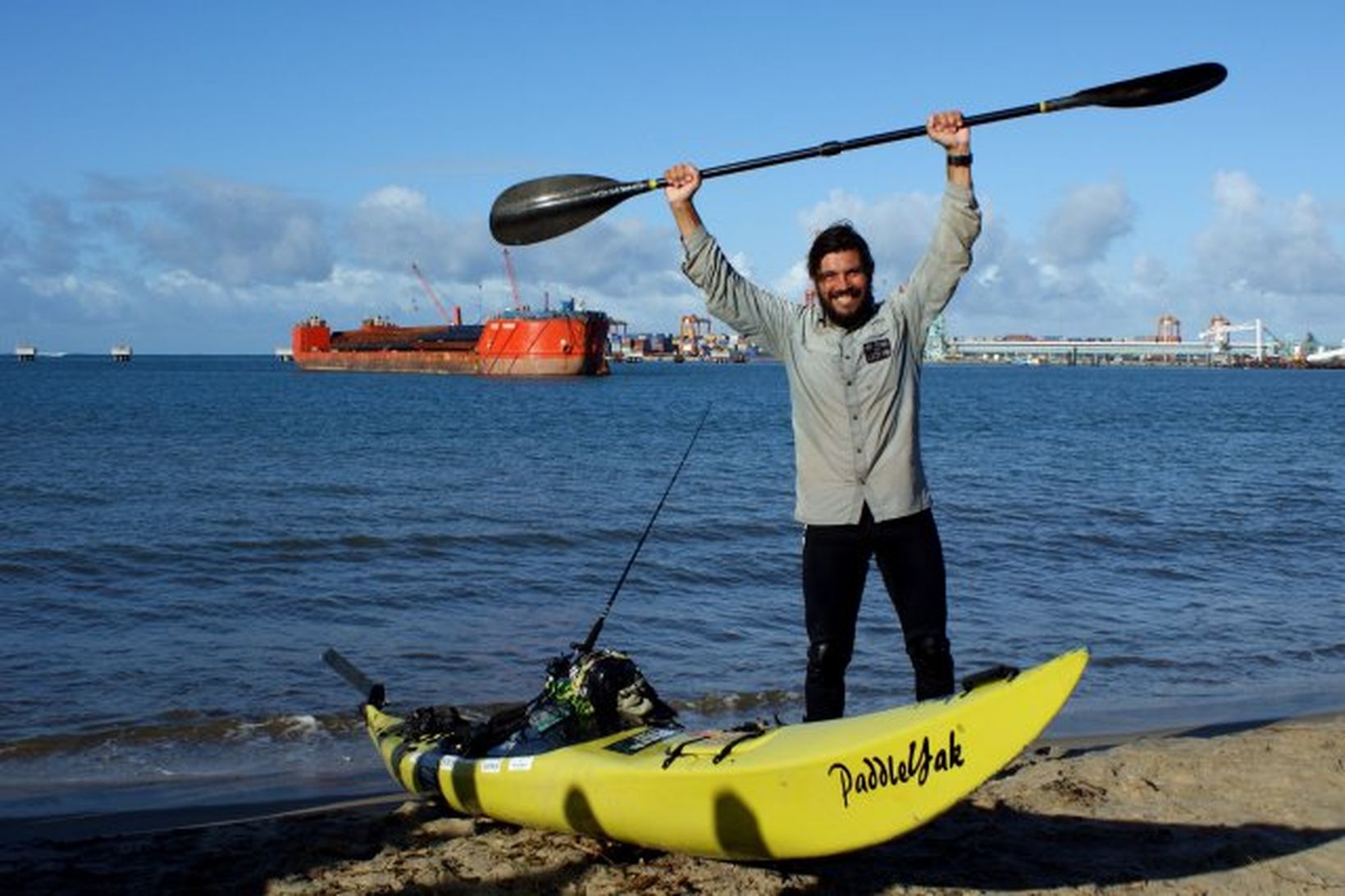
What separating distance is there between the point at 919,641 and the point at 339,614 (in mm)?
7812

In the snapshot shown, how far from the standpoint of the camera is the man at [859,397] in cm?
420

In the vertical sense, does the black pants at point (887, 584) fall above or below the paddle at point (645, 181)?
below

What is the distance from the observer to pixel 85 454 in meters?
28.1

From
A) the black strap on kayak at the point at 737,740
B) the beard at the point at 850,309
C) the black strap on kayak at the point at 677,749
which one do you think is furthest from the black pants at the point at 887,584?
the beard at the point at 850,309

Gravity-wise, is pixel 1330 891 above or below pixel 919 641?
below

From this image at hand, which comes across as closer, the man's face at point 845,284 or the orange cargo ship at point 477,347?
the man's face at point 845,284

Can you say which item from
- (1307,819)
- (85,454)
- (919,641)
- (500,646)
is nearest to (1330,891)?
(1307,819)

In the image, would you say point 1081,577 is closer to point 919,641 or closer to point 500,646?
point 500,646

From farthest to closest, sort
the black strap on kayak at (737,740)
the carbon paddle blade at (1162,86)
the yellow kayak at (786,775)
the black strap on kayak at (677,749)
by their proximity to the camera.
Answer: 1. the carbon paddle blade at (1162,86)
2. the black strap on kayak at (677,749)
3. the black strap on kayak at (737,740)
4. the yellow kayak at (786,775)

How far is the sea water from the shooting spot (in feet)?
25.5

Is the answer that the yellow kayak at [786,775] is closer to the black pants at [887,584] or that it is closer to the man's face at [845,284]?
the black pants at [887,584]

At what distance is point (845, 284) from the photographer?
423 centimetres

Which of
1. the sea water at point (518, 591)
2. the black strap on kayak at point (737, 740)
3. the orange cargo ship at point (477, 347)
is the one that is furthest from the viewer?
the orange cargo ship at point (477, 347)

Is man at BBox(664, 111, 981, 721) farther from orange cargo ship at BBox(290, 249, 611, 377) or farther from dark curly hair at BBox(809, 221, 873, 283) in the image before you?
orange cargo ship at BBox(290, 249, 611, 377)
